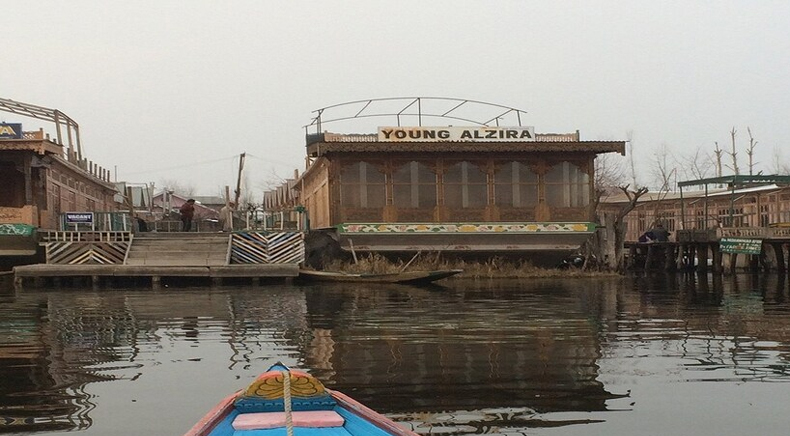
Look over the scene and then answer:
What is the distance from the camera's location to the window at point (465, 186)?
30.0m

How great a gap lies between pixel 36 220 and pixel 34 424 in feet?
81.2

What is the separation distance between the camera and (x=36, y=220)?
95.1ft

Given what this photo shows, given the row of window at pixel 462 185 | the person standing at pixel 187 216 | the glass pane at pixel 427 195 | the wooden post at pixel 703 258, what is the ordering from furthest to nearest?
the wooden post at pixel 703 258, the person standing at pixel 187 216, the glass pane at pixel 427 195, the row of window at pixel 462 185

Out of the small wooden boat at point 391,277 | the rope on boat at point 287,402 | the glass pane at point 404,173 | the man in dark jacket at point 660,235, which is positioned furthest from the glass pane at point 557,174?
the rope on boat at point 287,402

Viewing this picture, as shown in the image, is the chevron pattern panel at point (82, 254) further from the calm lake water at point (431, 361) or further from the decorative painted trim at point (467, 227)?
the decorative painted trim at point (467, 227)

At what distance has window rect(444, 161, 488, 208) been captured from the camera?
29953 millimetres

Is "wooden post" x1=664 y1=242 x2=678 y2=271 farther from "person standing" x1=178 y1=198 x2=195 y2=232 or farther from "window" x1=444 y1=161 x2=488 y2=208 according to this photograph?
"person standing" x1=178 y1=198 x2=195 y2=232

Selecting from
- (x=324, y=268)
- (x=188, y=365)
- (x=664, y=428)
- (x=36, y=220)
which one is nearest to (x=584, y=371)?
(x=664, y=428)

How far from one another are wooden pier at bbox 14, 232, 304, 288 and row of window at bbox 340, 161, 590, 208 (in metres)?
3.51

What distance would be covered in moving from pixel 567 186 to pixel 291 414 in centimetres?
2686

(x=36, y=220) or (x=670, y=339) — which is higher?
(x=36, y=220)

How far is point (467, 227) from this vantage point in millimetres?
29422

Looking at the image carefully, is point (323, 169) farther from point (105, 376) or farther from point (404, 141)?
point (105, 376)

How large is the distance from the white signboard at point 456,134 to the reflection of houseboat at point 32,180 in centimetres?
1328
